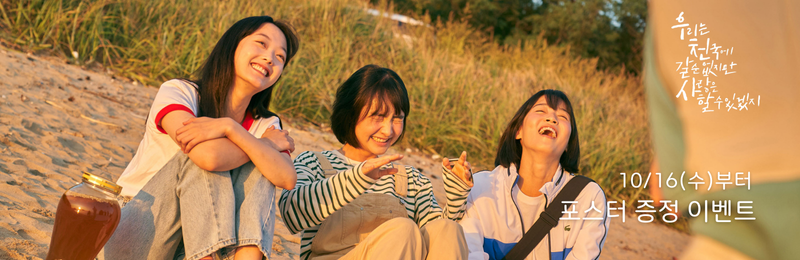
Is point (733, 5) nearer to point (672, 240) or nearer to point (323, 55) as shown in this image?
point (672, 240)

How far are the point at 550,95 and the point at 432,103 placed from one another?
4085 millimetres

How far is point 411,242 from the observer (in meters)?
1.83

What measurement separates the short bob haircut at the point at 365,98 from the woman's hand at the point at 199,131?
22.5 inches

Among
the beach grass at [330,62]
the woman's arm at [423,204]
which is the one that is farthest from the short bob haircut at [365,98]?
the beach grass at [330,62]

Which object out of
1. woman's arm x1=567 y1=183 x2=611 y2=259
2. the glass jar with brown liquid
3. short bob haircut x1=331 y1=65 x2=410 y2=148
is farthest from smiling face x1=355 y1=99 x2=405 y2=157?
the glass jar with brown liquid

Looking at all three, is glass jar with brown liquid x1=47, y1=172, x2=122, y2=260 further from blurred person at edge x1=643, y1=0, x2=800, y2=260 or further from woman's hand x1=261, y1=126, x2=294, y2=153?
blurred person at edge x1=643, y1=0, x2=800, y2=260

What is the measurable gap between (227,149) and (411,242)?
2.11ft

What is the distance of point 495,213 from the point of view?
2.38 metres

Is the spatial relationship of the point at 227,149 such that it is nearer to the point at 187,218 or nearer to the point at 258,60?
the point at 187,218

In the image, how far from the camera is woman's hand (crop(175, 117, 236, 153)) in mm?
1859

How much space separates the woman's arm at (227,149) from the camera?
182 centimetres

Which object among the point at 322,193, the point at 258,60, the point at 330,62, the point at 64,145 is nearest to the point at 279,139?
the point at 322,193

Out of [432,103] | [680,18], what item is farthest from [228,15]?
[680,18]

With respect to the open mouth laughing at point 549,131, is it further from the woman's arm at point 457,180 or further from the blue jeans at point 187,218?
the blue jeans at point 187,218
